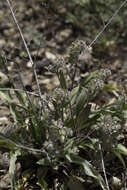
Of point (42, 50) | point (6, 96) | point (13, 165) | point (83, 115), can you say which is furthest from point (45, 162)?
point (42, 50)

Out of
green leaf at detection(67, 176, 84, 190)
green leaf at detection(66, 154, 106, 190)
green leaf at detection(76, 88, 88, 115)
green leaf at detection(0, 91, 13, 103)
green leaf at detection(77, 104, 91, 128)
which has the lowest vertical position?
green leaf at detection(67, 176, 84, 190)

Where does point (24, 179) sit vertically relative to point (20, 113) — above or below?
below

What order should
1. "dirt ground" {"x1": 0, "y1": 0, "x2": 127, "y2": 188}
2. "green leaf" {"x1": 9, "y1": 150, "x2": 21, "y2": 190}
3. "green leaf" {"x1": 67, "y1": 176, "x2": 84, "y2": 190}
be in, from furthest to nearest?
"dirt ground" {"x1": 0, "y1": 0, "x2": 127, "y2": 188} < "green leaf" {"x1": 67, "y1": 176, "x2": 84, "y2": 190} < "green leaf" {"x1": 9, "y1": 150, "x2": 21, "y2": 190}

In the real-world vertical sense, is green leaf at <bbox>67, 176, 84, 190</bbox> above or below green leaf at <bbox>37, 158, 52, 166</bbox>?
below

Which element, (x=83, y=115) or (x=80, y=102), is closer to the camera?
(x=83, y=115)

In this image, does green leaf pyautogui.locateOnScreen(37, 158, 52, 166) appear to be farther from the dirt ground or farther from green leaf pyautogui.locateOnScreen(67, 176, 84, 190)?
the dirt ground

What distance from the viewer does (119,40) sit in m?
4.84

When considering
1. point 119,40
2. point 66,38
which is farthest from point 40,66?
point 119,40

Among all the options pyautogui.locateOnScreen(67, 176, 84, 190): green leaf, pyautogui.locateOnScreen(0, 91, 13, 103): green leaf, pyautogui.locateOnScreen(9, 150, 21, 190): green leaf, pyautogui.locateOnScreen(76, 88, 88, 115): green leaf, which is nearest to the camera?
pyautogui.locateOnScreen(9, 150, 21, 190): green leaf

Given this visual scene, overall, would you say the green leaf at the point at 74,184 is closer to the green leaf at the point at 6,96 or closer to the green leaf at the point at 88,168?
the green leaf at the point at 88,168

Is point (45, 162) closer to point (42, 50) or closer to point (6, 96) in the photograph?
point (6, 96)

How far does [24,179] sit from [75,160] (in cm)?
58

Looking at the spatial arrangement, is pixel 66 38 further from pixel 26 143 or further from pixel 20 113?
pixel 26 143

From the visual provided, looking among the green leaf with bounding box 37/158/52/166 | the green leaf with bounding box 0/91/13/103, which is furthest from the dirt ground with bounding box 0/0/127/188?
the green leaf with bounding box 37/158/52/166
